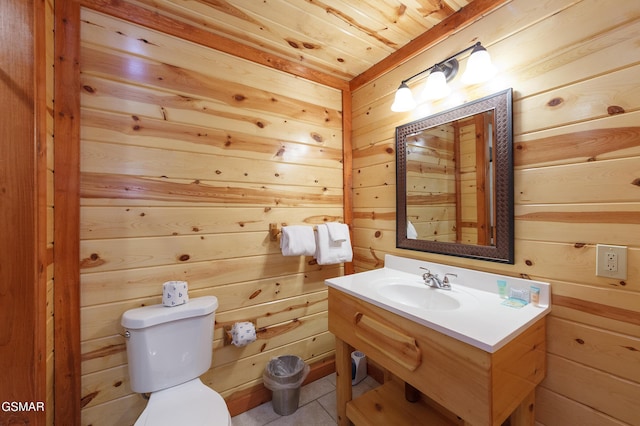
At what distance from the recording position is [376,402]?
1.47m

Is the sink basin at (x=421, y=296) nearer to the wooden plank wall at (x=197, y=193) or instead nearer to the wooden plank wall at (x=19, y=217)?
the wooden plank wall at (x=197, y=193)

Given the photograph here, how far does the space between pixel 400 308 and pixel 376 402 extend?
788 mm

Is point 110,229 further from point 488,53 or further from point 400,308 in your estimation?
point 488,53

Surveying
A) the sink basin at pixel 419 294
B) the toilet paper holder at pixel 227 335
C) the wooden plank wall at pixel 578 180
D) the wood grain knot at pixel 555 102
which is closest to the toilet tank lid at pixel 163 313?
the toilet paper holder at pixel 227 335

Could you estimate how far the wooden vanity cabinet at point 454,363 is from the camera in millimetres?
819

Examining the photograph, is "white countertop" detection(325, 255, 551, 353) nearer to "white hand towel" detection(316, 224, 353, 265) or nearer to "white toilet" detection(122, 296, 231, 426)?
"white hand towel" detection(316, 224, 353, 265)

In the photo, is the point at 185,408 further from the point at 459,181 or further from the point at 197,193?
the point at 459,181

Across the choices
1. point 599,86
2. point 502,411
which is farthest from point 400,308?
point 599,86

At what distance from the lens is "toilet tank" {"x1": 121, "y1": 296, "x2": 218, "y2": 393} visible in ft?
3.91

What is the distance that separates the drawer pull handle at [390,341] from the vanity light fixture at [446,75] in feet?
4.02

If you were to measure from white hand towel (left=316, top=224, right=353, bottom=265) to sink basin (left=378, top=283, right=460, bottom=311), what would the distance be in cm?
45

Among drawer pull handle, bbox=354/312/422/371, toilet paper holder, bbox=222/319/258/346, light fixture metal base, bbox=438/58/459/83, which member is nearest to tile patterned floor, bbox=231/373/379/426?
toilet paper holder, bbox=222/319/258/346

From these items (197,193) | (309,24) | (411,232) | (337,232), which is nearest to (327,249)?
(337,232)

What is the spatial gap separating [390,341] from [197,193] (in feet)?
4.13
